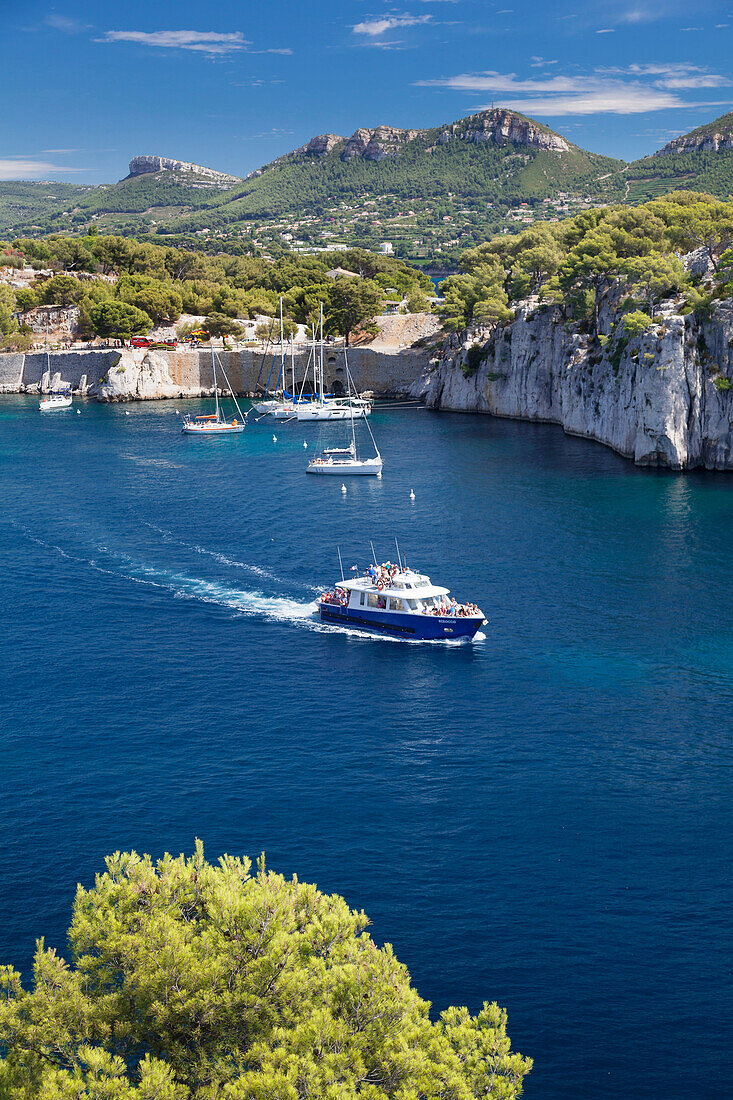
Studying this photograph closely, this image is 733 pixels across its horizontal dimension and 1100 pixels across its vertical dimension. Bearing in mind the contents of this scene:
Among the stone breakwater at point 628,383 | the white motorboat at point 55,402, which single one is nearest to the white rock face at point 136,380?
the white motorboat at point 55,402

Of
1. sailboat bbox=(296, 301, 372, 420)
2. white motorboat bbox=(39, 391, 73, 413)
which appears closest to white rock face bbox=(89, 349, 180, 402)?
white motorboat bbox=(39, 391, 73, 413)

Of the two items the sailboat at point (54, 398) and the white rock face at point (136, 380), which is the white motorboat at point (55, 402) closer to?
the sailboat at point (54, 398)

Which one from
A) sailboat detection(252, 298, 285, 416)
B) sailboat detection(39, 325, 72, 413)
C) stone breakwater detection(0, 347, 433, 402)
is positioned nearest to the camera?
sailboat detection(252, 298, 285, 416)

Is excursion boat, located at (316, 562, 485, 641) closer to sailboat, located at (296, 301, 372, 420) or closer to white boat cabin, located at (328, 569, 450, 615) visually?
white boat cabin, located at (328, 569, 450, 615)

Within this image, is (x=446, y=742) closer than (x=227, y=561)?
Yes

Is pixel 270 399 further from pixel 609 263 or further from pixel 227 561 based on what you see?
pixel 227 561

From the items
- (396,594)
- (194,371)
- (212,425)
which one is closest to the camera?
(396,594)

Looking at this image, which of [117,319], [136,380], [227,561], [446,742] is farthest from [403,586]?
[117,319]
